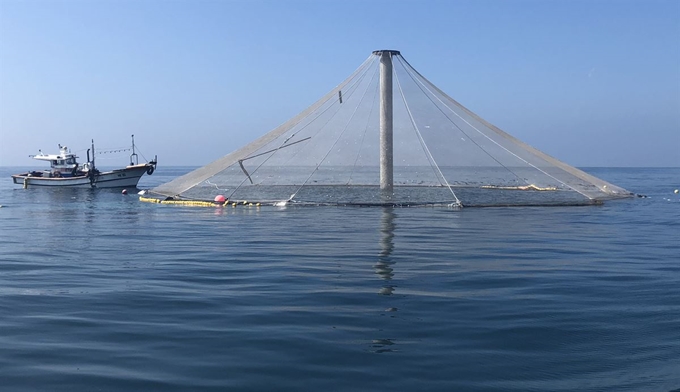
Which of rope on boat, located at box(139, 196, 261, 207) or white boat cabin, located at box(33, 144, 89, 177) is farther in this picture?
white boat cabin, located at box(33, 144, 89, 177)

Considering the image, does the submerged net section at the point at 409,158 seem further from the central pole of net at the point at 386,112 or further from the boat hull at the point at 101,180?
the boat hull at the point at 101,180

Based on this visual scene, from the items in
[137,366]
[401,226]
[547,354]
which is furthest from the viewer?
[401,226]

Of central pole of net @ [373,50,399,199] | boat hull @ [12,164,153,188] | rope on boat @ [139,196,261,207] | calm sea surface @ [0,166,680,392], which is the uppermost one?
central pole of net @ [373,50,399,199]

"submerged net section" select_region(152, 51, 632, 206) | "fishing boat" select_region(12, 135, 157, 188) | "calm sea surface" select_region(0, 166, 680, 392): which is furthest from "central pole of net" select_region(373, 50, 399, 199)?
"fishing boat" select_region(12, 135, 157, 188)

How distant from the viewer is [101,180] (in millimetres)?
56000

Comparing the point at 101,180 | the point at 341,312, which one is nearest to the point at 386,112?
the point at 341,312

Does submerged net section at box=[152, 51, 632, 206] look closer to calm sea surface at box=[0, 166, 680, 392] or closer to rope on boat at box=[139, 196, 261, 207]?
rope on boat at box=[139, 196, 261, 207]

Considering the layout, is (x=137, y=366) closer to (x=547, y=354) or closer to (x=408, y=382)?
(x=408, y=382)

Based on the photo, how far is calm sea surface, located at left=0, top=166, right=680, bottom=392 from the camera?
6191mm

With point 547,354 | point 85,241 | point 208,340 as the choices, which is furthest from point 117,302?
point 85,241

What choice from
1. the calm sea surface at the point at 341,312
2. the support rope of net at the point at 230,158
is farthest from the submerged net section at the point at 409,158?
the calm sea surface at the point at 341,312

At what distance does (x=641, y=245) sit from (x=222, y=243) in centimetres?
952

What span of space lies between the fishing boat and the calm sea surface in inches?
1536

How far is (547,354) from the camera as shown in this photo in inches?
269
